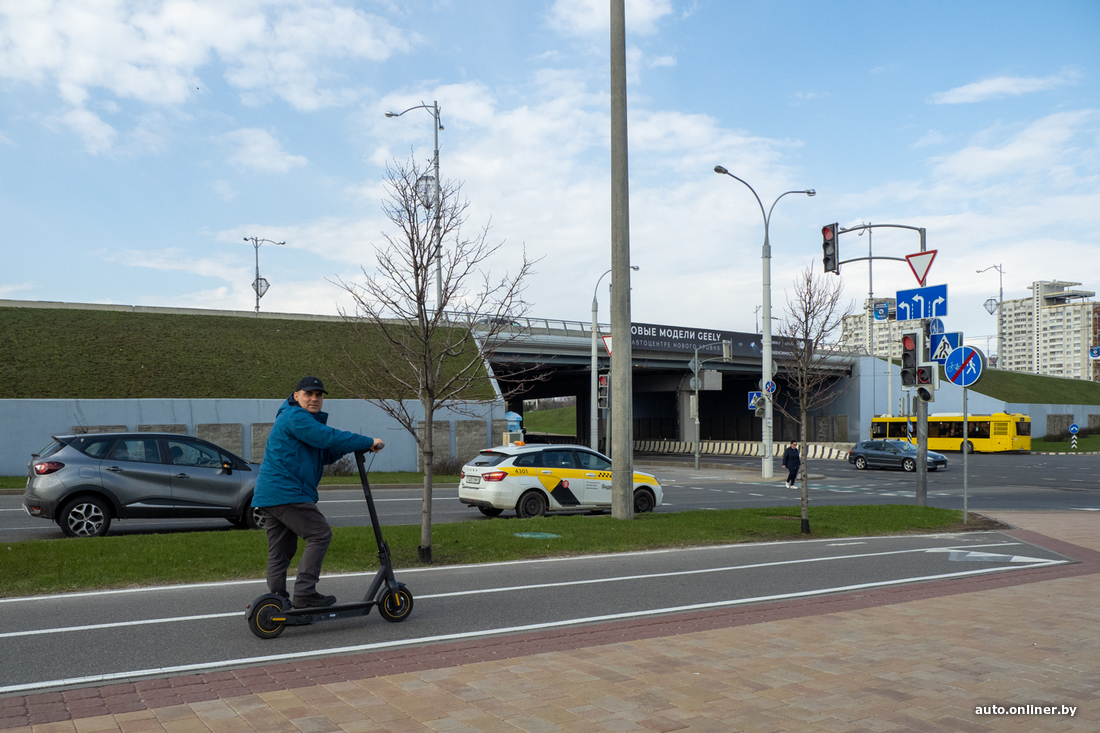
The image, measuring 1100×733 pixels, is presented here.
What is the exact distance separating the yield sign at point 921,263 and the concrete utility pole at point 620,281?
22.8ft

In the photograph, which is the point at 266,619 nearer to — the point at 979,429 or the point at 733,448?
the point at 733,448

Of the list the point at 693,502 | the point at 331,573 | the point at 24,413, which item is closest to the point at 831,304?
the point at 693,502

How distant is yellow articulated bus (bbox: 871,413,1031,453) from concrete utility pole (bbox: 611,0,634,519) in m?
40.5

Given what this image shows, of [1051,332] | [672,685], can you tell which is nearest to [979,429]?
[672,685]

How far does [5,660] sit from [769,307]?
27579 millimetres

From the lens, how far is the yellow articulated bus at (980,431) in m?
51.6

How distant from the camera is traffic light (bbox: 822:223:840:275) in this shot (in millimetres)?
22227

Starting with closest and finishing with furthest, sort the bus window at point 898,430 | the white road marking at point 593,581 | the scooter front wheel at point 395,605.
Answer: the white road marking at point 593,581 < the scooter front wheel at point 395,605 < the bus window at point 898,430

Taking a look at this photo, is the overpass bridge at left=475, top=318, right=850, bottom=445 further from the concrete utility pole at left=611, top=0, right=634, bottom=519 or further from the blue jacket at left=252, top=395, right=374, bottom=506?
the blue jacket at left=252, top=395, right=374, bottom=506

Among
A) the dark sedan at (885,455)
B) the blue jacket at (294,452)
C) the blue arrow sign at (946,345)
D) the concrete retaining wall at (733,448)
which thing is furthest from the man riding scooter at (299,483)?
the concrete retaining wall at (733,448)

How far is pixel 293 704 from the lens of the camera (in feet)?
15.8

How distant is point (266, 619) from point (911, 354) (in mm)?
15175

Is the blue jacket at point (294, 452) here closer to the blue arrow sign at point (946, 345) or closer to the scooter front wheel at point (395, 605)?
the scooter front wheel at point (395, 605)

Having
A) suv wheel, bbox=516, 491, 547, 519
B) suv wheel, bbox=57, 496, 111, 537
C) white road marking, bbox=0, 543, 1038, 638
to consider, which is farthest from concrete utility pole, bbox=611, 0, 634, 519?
suv wheel, bbox=57, 496, 111, 537
